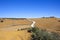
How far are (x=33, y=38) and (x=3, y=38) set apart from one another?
361 centimetres

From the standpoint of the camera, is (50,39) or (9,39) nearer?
(9,39)

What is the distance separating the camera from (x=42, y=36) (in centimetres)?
1875

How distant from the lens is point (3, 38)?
16234 mm

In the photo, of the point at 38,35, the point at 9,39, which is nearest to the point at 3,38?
the point at 9,39

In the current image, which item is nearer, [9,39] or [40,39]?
[9,39]

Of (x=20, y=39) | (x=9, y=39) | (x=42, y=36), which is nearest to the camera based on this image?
(x=9, y=39)

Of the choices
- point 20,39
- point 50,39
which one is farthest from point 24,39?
point 50,39

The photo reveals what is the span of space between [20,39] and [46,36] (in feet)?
11.2

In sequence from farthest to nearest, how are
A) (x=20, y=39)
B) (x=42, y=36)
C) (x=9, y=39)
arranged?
1. (x=42, y=36)
2. (x=20, y=39)
3. (x=9, y=39)

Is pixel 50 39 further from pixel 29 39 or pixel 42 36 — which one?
pixel 29 39

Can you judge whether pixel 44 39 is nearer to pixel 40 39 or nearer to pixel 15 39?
pixel 40 39

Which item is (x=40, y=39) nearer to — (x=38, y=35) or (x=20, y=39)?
(x=38, y=35)

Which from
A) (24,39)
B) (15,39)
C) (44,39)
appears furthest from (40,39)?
(15,39)

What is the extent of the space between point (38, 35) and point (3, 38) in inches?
178
